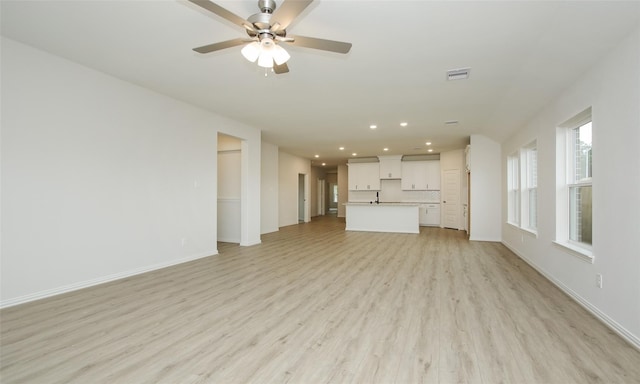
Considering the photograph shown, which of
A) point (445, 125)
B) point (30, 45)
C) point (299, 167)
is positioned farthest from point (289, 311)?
point (299, 167)

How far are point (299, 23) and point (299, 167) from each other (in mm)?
8772

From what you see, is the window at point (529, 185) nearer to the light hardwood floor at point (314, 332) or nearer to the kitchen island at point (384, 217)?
the light hardwood floor at point (314, 332)

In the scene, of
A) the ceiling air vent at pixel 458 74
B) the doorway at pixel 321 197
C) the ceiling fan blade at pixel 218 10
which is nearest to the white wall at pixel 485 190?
the ceiling air vent at pixel 458 74

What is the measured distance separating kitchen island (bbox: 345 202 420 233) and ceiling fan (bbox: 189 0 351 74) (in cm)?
697

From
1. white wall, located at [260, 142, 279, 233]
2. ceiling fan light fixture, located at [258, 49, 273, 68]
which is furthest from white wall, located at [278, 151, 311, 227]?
ceiling fan light fixture, located at [258, 49, 273, 68]

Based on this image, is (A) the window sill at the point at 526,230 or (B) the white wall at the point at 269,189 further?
(B) the white wall at the point at 269,189

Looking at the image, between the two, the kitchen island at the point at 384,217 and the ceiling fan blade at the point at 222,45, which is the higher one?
the ceiling fan blade at the point at 222,45

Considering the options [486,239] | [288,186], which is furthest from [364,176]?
[486,239]

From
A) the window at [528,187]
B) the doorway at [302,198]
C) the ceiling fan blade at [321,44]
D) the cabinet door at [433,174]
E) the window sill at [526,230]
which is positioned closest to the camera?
the ceiling fan blade at [321,44]

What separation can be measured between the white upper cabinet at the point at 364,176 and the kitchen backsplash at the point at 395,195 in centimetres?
33

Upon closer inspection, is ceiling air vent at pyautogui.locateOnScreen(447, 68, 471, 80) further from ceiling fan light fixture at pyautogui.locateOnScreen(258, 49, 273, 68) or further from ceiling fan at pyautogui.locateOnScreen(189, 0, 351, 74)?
ceiling fan light fixture at pyautogui.locateOnScreen(258, 49, 273, 68)

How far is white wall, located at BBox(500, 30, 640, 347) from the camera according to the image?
2205 millimetres

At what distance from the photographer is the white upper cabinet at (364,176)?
11.1 m

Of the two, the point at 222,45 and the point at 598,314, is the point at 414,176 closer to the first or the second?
the point at 598,314
